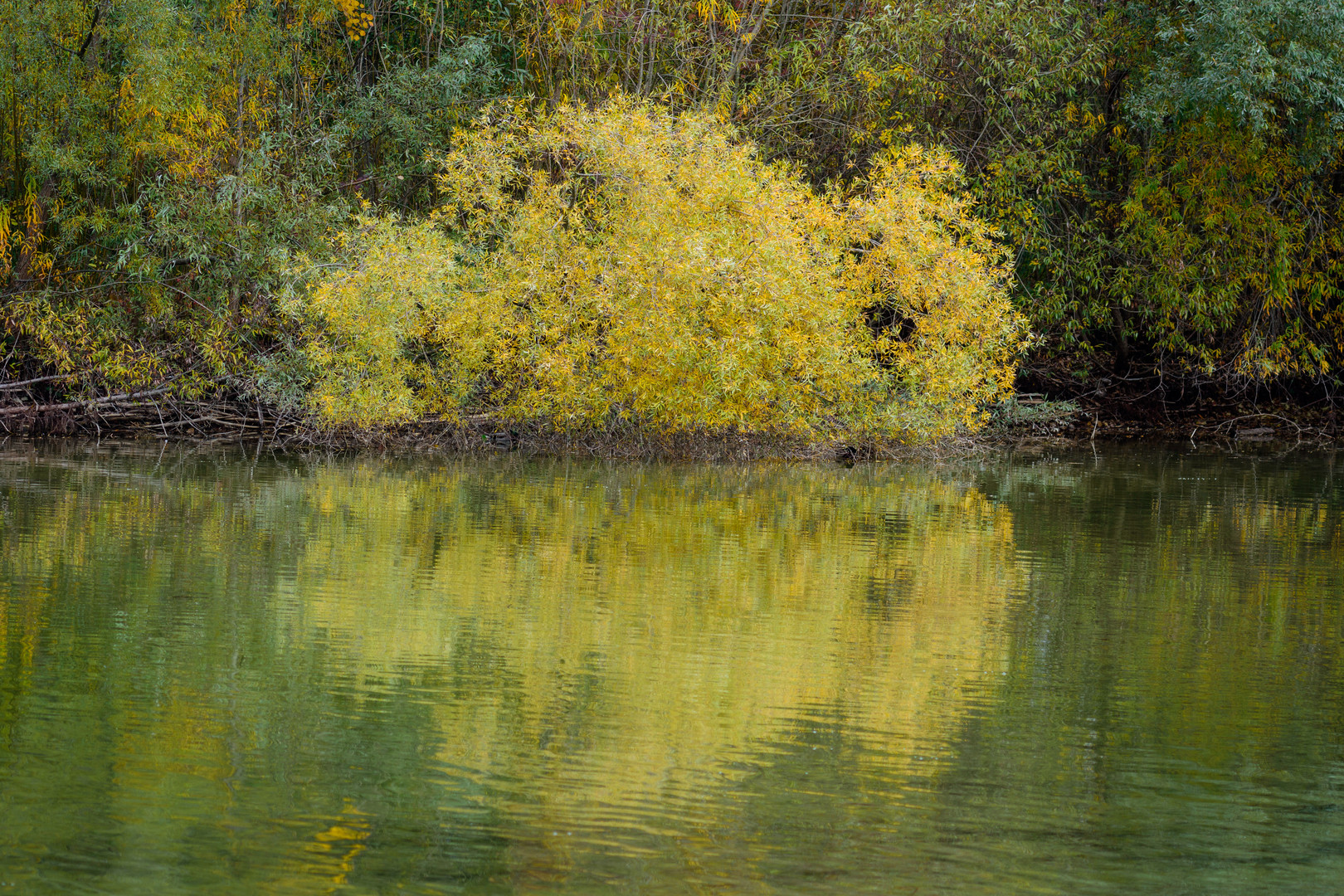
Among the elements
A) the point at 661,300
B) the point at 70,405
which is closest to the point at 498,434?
the point at 661,300

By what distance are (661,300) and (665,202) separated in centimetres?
115

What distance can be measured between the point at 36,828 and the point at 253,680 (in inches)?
72.2

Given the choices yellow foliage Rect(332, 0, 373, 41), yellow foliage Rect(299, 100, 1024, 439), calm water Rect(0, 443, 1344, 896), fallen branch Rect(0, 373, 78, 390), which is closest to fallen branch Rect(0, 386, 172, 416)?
fallen branch Rect(0, 373, 78, 390)

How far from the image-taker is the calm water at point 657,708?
14.1ft

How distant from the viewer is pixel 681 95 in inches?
843

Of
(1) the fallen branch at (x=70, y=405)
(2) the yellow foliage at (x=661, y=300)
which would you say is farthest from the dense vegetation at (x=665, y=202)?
(1) the fallen branch at (x=70, y=405)

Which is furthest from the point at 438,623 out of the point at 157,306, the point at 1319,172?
the point at 1319,172

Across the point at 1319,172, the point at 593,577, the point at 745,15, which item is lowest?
the point at 593,577

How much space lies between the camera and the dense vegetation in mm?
17516

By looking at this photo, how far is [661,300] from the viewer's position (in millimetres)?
16938

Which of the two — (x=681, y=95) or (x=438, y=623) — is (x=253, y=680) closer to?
(x=438, y=623)

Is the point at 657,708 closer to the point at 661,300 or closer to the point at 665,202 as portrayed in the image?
the point at 661,300

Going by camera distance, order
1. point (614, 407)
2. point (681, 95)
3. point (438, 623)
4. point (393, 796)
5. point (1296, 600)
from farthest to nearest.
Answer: point (681, 95), point (614, 407), point (1296, 600), point (438, 623), point (393, 796)

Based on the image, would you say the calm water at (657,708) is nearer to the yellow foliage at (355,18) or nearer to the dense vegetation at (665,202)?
the dense vegetation at (665,202)
